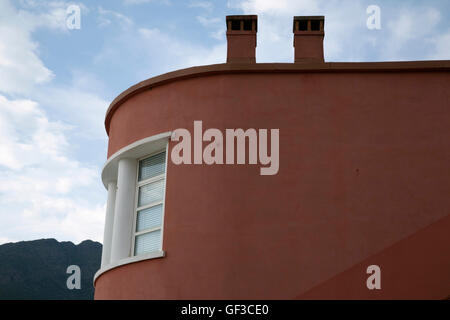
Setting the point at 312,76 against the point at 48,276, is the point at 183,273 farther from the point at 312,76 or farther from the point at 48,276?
the point at 48,276

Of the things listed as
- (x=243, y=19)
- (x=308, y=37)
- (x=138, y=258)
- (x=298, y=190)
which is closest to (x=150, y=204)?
(x=138, y=258)

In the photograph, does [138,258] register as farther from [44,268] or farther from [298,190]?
[44,268]

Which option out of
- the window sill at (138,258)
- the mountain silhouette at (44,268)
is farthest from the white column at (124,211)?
the mountain silhouette at (44,268)

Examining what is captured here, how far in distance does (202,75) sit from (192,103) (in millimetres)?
523

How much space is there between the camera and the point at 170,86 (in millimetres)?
9836

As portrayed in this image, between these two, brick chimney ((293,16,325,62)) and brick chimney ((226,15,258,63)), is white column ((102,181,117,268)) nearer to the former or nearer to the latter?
brick chimney ((226,15,258,63))

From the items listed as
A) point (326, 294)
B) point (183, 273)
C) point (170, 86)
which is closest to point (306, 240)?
point (326, 294)

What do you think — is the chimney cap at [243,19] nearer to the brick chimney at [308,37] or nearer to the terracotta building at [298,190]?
the terracotta building at [298,190]

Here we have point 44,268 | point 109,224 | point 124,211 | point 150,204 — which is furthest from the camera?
point 44,268

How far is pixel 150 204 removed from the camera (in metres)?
9.70

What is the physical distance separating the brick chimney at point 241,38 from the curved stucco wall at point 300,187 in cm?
56

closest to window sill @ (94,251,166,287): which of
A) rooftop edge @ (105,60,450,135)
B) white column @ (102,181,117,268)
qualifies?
white column @ (102,181,117,268)

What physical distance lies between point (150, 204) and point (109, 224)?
168 centimetres
